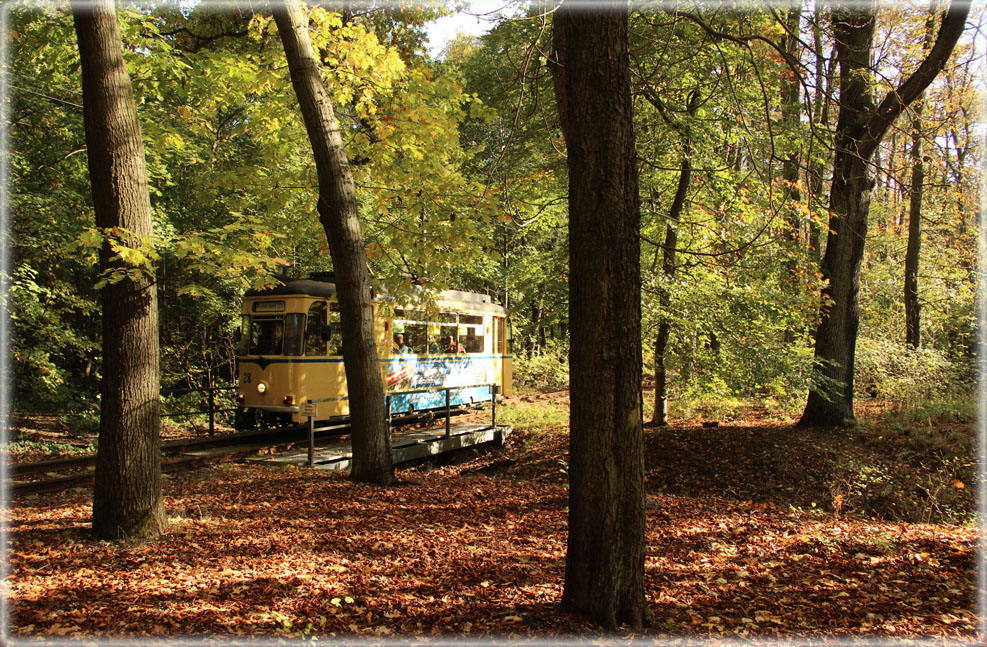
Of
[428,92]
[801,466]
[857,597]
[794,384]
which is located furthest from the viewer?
[794,384]

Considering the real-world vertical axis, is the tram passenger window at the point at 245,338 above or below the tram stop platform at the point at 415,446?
above

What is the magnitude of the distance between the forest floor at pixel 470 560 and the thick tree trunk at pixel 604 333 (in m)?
0.34

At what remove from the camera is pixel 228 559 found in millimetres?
4953

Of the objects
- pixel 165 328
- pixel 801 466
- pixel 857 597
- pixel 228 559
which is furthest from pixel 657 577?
pixel 165 328

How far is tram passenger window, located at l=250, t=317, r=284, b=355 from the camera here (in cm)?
1220

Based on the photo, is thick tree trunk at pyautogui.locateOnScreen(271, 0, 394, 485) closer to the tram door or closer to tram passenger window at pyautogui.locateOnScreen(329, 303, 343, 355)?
tram passenger window at pyautogui.locateOnScreen(329, 303, 343, 355)

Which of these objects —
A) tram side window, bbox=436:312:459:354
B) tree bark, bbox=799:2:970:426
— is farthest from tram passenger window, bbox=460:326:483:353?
tree bark, bbox=799:2:970:426

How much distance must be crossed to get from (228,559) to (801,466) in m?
8.38

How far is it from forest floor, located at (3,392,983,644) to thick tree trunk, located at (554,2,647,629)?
1.12ft

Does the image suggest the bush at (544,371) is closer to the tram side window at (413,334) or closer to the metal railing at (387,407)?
the metal railing at (387,407)

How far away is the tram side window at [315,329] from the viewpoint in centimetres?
1218

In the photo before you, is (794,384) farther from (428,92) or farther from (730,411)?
(428,92)

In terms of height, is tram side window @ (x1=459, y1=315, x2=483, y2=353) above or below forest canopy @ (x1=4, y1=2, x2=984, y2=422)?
below

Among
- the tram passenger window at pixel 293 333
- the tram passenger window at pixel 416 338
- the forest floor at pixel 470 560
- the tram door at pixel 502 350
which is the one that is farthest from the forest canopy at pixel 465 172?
the tram door at pixel 502 350
